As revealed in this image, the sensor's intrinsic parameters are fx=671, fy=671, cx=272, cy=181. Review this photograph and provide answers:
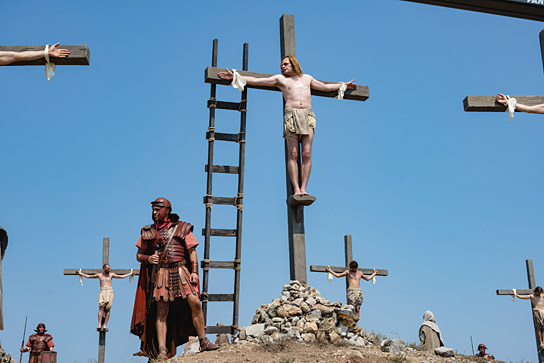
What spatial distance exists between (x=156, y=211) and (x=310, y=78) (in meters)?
2.81

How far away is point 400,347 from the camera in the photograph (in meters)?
8.02

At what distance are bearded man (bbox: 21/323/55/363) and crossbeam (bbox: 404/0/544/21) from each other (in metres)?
10.00

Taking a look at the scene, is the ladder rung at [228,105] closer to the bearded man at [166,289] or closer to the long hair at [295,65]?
the long hair at [295,65]

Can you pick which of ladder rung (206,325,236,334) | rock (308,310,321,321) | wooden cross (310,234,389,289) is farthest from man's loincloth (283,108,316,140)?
wooden cross (310,234,389,289)

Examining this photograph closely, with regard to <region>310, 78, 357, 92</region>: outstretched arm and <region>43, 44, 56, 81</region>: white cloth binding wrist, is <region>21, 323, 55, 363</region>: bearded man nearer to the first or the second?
<region>43, 44, 56, 81</region>: white cloth binding wrist

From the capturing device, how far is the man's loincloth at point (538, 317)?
14875 millimetres

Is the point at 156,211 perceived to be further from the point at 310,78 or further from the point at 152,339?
the point at 310,78

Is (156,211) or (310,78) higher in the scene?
(310,78)

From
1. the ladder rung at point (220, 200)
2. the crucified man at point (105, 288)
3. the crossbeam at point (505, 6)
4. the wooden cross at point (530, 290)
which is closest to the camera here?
the crossbeam at point (505, 6)

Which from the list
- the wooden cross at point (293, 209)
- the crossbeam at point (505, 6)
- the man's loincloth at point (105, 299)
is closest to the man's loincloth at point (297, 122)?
the wooden cross at point (293, 209)

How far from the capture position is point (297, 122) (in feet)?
28.6

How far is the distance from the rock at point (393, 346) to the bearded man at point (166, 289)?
1979 millimetres

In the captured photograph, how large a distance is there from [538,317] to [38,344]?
10701mm

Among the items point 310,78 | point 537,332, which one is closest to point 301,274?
point 310,78
